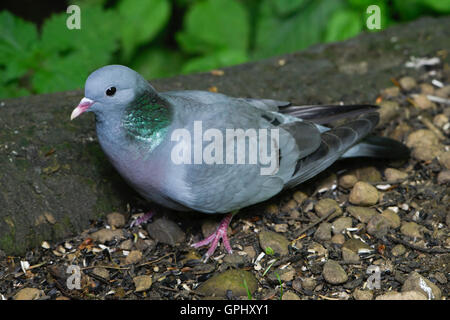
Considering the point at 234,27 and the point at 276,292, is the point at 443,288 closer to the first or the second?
the point at 276,292

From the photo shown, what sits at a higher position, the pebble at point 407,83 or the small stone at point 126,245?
the pebble at point 407,83

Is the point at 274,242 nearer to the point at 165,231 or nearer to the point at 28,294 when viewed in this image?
the point at 165,231

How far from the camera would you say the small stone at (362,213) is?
150 inches

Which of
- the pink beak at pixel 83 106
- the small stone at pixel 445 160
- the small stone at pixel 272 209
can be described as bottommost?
the small stone at pixel 272 209

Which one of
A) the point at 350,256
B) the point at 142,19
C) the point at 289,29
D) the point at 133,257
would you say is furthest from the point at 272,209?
the point at 142,19

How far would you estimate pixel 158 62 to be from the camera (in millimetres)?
6203

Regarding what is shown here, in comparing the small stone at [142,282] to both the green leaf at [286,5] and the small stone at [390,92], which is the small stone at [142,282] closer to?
the small stone at [390,92]

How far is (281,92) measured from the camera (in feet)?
15.4

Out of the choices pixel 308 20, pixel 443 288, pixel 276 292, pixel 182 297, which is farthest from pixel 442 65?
pixel 182 297

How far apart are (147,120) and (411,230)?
195cm

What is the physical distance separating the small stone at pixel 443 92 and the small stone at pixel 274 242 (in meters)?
2.22

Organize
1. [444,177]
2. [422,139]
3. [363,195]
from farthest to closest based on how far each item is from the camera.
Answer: [422,139] → [444,177] → [363,195]

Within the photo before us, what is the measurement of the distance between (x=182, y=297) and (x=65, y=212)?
1.08m

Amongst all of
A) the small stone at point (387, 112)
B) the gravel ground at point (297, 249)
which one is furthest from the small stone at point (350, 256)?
the small stone at point (387, 112)
